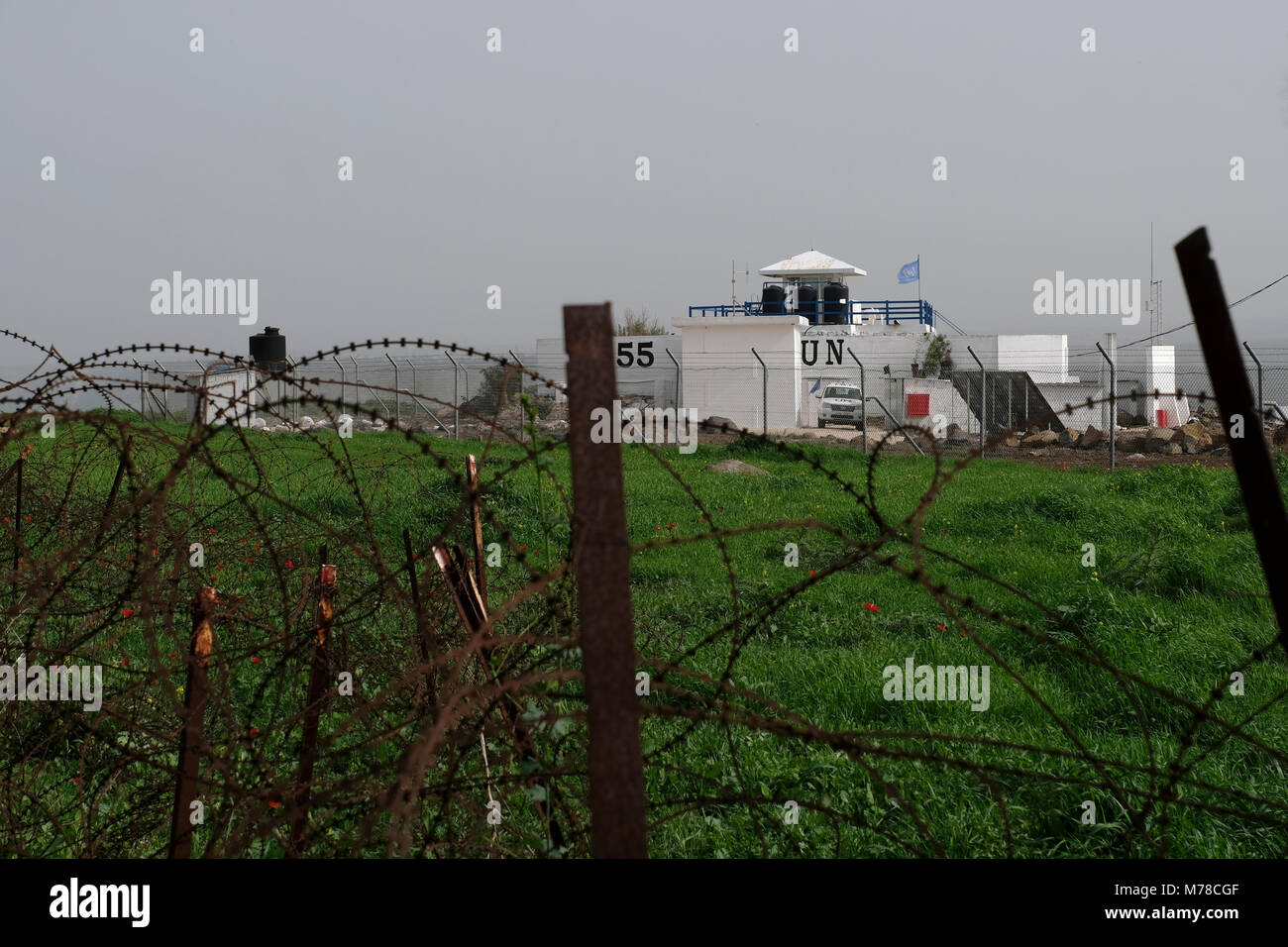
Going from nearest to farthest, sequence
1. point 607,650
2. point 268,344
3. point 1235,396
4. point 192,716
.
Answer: point 607,650, point 1235,396, point 192,716, point 268,344

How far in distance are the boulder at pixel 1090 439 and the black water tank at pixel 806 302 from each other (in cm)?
1414

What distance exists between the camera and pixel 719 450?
16.5m

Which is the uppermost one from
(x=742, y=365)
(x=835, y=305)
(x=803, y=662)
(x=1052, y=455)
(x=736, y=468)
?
(x=835, y=305)

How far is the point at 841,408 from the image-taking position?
1090 inches

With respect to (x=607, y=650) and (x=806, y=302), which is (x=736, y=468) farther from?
(x=806, y=302)

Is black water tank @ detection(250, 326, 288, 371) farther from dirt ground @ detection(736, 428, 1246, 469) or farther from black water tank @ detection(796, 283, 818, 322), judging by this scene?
black water tank @ detection(796, 283, 818, 322)

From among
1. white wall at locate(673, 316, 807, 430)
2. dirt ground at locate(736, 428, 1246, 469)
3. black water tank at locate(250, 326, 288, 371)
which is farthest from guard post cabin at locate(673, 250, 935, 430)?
black water tank at locate(250, 326, 288, 371)

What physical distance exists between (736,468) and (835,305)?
2214cm

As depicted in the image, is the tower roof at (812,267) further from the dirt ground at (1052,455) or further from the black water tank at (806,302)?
the dirt ground at (1052,455)

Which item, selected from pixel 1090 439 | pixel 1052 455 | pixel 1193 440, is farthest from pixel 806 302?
pixel 1193 440

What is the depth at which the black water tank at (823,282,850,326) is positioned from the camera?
34.7 m

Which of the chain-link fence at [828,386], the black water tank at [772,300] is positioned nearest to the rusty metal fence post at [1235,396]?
the chain-link fence at [828,386]

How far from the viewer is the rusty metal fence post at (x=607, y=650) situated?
1.22m
